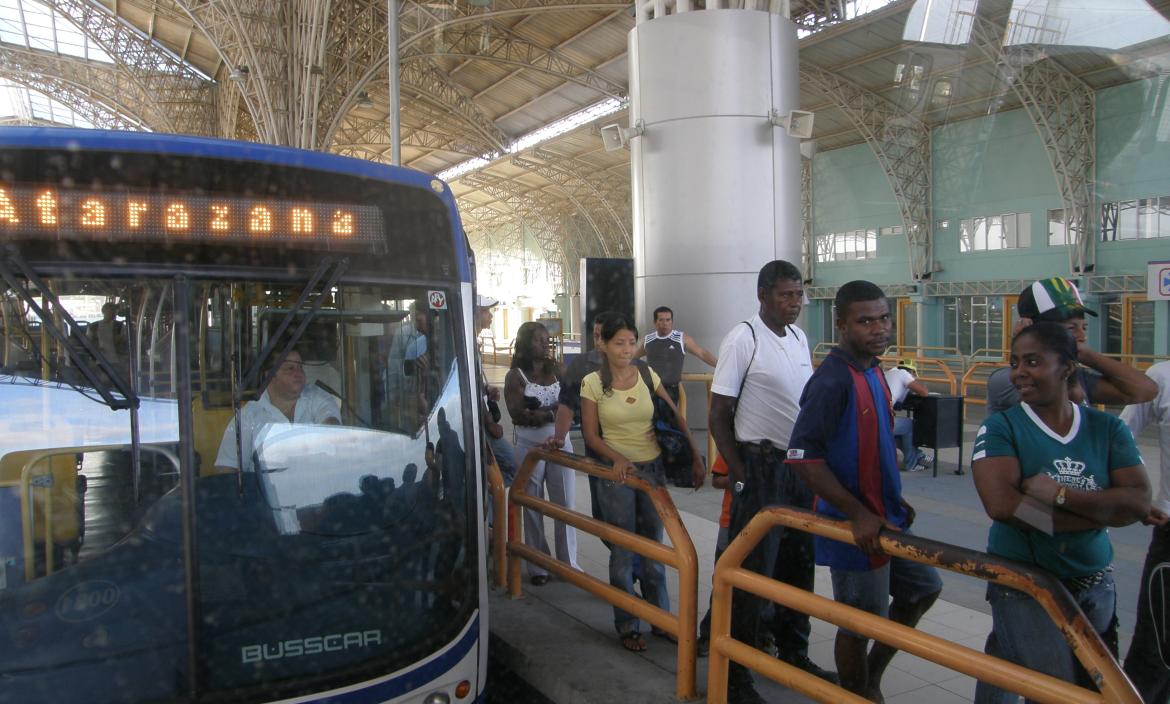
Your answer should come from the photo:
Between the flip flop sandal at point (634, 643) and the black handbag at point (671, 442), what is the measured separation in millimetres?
839

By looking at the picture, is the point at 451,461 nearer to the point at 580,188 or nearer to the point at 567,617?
the point at 567,617

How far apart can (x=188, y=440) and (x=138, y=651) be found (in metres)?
0.70

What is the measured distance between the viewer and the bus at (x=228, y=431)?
2.82 metres

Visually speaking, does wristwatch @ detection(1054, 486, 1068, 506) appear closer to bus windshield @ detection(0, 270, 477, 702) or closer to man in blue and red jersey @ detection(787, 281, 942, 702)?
man in blue and red jersey @ detection(787, 281, 942, 702)

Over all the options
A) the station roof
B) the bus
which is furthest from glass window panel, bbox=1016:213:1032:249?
the bus

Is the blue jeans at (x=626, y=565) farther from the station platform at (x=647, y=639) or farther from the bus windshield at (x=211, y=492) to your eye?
the bus windshield at (x=211, y=492)

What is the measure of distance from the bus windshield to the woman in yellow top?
1.22 meters

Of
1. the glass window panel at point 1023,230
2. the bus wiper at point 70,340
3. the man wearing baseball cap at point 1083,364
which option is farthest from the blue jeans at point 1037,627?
the glass window panel at point 1023,230

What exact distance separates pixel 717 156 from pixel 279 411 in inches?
272

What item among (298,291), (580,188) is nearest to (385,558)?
(298,291)

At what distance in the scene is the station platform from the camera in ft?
12.8

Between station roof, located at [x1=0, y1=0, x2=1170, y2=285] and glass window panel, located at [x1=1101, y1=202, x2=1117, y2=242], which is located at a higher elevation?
station roof, located at [x1=0, y1=0, x2=1170, y2=285]

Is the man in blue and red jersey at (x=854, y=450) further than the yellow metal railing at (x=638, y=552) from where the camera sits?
No

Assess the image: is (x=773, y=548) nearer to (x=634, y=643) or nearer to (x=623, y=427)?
(x=634, y=643)
